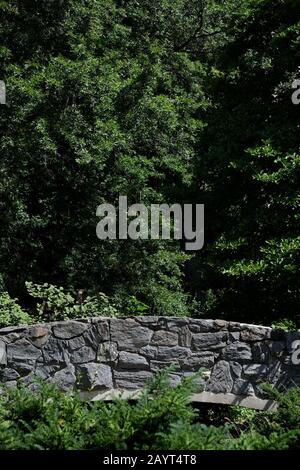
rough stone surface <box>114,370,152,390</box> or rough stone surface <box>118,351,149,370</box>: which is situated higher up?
rough stone surface <box>118,351,149,370</box>

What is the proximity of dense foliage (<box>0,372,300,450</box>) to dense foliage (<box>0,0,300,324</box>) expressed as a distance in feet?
13.4

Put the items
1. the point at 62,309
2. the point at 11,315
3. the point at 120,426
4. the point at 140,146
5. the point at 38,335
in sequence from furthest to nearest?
1. the point at 140,146
2. the point at 11,315
3. the point at 62,309
4. the point at 38,335
5. the point at 120,426

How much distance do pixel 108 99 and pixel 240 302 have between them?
4439mm

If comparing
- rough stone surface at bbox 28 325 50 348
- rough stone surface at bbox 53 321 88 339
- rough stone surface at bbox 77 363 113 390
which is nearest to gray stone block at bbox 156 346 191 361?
rough stone surface at bbox 77 363 113 390

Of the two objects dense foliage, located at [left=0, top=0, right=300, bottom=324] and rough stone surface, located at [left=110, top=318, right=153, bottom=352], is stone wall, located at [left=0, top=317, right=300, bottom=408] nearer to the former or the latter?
rough stone surface, located at [left=110, top=318, right=153, bottom=352]

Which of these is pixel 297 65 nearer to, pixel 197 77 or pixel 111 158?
pixel 111 158

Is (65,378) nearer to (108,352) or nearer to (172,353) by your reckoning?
(108,352)

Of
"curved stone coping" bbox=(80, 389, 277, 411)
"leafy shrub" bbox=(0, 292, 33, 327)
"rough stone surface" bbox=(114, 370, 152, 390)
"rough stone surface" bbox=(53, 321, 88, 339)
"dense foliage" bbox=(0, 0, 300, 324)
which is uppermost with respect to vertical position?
"dense foliage" bbox=(0, 0, 300, 324)

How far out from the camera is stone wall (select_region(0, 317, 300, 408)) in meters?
6.98

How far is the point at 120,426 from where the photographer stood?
4.73 meters

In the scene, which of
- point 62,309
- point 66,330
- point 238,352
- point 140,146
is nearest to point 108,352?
point 66,330

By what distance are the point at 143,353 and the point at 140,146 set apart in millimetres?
6463

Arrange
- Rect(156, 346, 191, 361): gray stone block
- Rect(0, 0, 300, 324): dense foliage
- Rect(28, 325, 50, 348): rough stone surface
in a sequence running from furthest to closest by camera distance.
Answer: Rect(0, 0, 300, 324): dense foliage < Rect(156, 346, 191, 361): gray stone block < Rect(28, 325, 50, 348): rough stone surface

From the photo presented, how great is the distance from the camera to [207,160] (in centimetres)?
985
